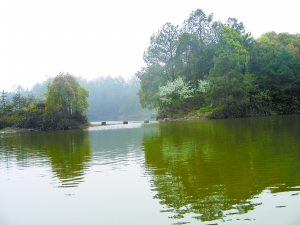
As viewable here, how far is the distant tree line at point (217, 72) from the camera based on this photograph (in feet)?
157

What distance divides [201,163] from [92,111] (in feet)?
420

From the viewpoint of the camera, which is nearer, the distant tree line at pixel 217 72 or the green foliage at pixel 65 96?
the green foliage at pixel 65 96

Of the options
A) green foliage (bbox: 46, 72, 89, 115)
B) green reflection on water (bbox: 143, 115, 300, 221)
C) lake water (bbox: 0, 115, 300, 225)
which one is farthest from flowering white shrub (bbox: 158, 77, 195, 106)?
lake water (bbox: 0, 115, 300, 225)

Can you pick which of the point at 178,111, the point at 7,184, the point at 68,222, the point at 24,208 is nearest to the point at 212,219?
the point at 68,222

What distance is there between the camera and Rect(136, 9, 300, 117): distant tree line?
157ft

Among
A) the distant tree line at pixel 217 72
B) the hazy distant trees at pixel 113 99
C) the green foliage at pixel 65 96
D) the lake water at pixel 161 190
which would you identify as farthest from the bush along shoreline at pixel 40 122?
the hazy distant trees at pixel 113 99

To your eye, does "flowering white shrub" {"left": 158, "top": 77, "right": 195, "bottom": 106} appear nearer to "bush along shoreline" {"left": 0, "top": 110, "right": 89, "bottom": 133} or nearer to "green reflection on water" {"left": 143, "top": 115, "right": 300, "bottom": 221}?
"bush along shoreline" {"left": 0, "top": 110, "right": 89, "bottom": 133}

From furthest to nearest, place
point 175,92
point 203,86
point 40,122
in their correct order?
1. point 175,92
2. point 203,86
3. point 40,122

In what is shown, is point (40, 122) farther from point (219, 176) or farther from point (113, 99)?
point (113, 99)

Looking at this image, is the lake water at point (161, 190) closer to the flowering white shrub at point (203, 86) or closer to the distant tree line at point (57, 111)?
the distant tree line at point (57, 111)

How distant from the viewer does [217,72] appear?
48625 millimetres

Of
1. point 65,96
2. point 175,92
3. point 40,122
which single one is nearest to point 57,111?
point 65,96

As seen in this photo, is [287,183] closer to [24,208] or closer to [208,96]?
[24,208]

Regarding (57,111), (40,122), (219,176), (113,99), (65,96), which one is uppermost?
(113,99)
